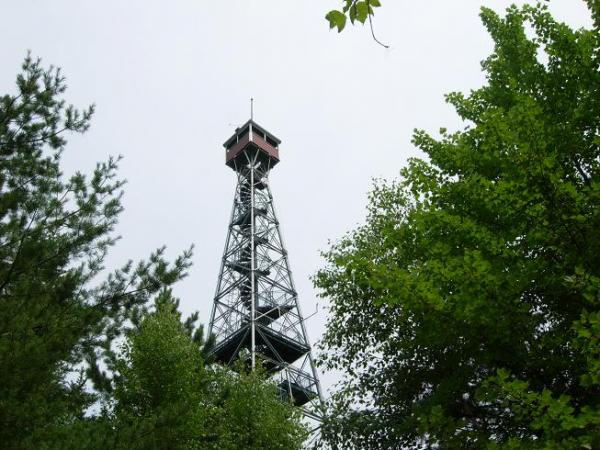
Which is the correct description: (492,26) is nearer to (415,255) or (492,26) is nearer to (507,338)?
(415,255)

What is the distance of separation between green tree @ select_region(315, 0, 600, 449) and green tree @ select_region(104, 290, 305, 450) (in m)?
5.38

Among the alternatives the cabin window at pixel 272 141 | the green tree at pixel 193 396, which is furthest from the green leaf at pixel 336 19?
the cabin window at pixel 272 141

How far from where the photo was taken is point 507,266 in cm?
682

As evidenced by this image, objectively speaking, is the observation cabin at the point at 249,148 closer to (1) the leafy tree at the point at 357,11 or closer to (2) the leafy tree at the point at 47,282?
(2) the leafy tree at the point at 47,282

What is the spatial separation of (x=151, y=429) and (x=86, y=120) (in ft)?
17.4

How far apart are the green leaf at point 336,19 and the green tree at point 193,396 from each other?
1041 cm

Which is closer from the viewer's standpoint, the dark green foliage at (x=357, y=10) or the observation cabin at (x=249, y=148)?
the dark green foliage at (x=357, y=10)

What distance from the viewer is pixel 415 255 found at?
25.5 feet

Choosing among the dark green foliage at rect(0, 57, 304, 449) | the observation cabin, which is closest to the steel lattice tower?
the observation cabin

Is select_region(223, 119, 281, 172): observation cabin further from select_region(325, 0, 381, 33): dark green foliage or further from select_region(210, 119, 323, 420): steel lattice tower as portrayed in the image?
select_region(325, 0, 381, 33): dark green foliage

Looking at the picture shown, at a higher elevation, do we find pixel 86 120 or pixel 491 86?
pixel 86 120

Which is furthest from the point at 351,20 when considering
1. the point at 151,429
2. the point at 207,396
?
the point at 207,396

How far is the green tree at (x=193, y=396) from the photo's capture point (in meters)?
13.7

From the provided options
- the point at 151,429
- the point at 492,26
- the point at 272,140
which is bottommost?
the point at 151,429
